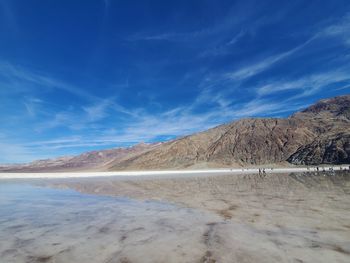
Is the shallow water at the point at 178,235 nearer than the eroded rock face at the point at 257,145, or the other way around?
the shallow water at the point at 178,235

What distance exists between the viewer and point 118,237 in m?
7.66

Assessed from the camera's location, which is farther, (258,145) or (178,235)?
(258,145)

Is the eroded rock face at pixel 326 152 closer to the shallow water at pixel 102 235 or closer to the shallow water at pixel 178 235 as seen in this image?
the shallow water at pixel 178 235

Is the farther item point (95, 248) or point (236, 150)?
point (236, 150)

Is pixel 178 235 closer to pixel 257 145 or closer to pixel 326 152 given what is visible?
pixel 326 152

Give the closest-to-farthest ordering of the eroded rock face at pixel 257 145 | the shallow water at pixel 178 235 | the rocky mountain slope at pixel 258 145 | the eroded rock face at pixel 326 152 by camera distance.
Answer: the shallow water at pixel 178 235 < the eroded rock face at pixel 326 152 < the rocky mountain slope at pixel 258 145 < the eroded rock face at pixel 257 145

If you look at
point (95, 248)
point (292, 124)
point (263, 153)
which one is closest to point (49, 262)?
point (95, 248)

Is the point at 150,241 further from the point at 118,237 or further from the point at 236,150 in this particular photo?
the point at 236,150

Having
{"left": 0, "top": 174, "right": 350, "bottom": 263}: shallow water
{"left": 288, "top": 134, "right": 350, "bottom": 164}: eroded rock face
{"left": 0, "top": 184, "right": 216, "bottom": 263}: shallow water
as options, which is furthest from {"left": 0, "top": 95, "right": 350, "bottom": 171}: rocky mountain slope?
{"left": 0, "top": 184, "right": 216, "bottom": 263}: shallow water

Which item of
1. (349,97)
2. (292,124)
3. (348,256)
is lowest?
(348,256)

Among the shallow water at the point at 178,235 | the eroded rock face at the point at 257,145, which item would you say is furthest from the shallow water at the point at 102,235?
the eroded rock face at the point at 257,145

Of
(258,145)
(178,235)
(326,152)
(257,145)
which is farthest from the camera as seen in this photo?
(257,145)

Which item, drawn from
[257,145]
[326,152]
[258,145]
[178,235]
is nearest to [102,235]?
[178,235]

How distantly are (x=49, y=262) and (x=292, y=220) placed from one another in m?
7.31
